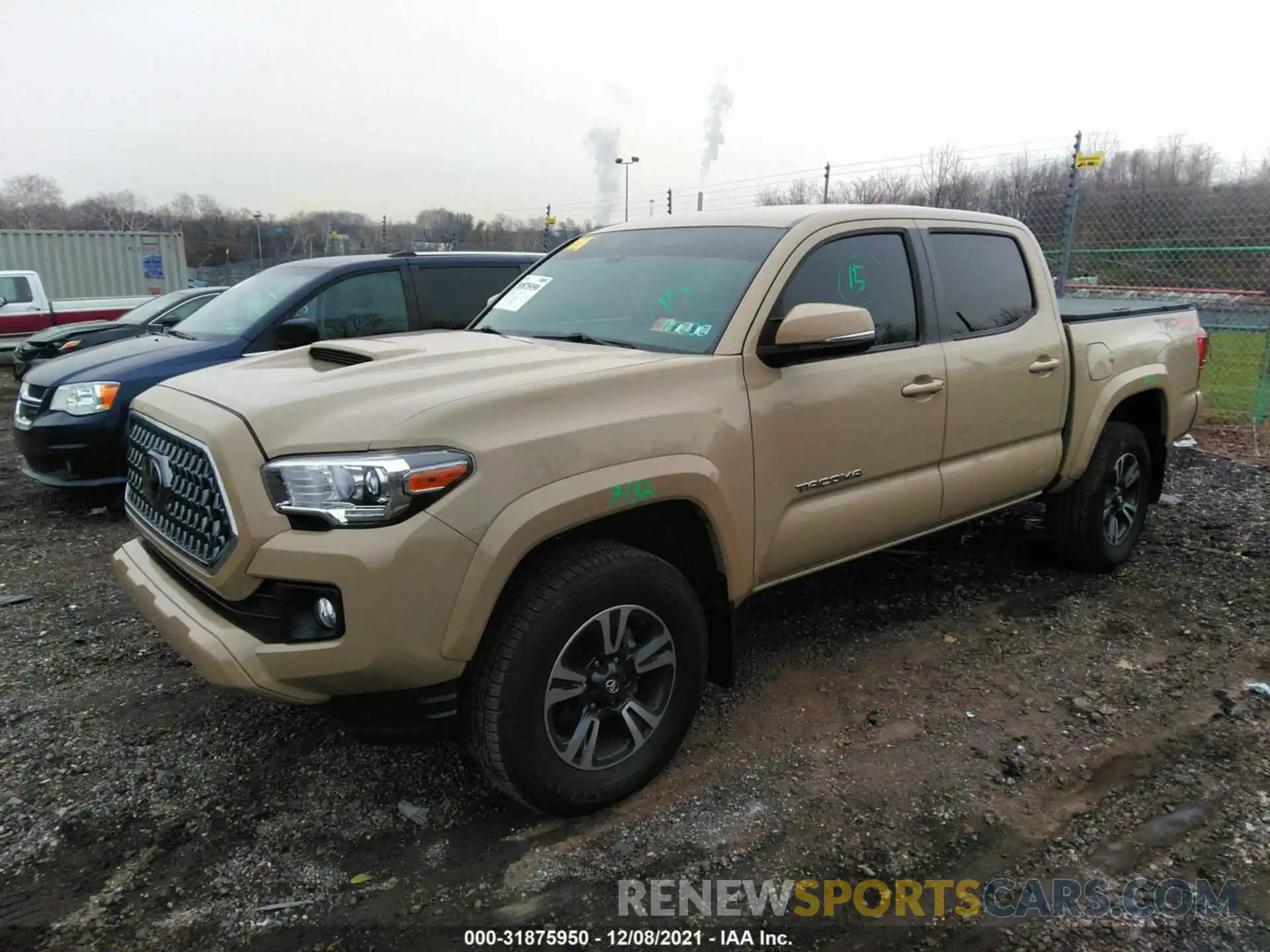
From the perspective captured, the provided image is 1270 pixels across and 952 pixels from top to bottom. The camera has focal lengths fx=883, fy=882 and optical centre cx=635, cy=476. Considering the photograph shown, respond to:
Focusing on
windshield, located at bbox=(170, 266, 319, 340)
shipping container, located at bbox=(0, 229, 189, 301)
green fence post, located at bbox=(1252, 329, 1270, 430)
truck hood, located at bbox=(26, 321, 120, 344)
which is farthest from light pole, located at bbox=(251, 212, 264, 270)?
green fence post, located at bbox=(1252, 329, 1270, 430)

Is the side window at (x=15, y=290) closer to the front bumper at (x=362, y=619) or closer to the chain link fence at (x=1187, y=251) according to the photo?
the chain link fence at (x=1187, y=251)

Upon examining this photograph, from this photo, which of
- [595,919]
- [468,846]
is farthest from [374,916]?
[595,919]

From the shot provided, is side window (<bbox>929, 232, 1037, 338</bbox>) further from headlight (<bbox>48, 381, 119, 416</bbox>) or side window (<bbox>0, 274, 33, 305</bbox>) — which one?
side window (<bbox>0, 274, 33, 305</bbox>)

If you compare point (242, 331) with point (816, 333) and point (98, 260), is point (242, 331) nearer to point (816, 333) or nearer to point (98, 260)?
point (816, 333)

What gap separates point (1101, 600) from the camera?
4.64 m

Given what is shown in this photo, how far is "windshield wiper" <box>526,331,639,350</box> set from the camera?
328 centimetres

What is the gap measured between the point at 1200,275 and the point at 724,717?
1085 centimetres

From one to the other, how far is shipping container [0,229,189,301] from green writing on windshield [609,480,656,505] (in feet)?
74.1

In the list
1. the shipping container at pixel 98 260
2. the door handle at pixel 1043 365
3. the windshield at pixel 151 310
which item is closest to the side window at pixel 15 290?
the windshield at pixel 151 310

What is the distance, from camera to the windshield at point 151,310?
1081 centimetres

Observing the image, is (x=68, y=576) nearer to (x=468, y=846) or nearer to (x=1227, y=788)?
(x=468, y=846)

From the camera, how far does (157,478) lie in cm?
284

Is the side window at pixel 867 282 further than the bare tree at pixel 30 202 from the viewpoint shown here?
No

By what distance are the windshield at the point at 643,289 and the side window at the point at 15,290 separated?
15.5m
